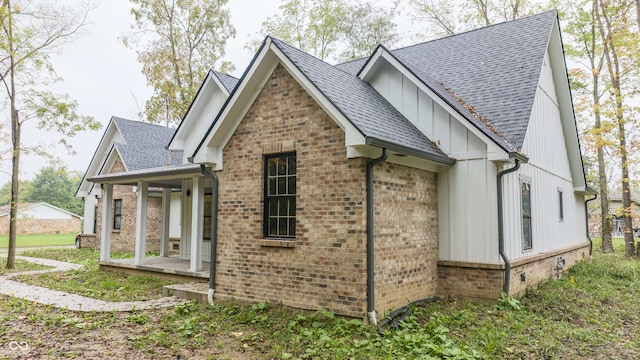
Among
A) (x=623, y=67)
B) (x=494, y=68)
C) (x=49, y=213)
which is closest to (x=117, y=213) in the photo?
(x=494, y=68)

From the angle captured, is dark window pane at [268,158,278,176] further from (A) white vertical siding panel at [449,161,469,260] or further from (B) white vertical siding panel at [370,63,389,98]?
(A) white vertical siding panel at [449,161,469,260]

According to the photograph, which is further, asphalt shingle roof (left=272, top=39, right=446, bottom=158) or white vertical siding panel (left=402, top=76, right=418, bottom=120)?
white vertical siding panel (left=402, top=76, right=418, bottom=120)

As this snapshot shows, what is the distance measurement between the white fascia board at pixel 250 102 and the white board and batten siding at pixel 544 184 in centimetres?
406

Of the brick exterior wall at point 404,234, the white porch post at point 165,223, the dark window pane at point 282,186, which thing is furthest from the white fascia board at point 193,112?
the brick exterior wall at point 404,234

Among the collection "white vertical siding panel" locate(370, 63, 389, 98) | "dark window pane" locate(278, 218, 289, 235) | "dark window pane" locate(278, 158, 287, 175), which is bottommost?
"dark window pane" locate(278, 218, 289, 235)

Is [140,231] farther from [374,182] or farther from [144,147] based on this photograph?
[144,147]

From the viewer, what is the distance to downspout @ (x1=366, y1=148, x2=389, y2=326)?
20.5 feet

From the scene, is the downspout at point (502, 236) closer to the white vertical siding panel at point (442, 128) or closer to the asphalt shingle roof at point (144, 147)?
the white vertical siding panel at point (442, 128)

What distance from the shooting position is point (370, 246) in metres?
6.31

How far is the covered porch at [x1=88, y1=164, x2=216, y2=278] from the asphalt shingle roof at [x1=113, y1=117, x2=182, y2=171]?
13.4 feet

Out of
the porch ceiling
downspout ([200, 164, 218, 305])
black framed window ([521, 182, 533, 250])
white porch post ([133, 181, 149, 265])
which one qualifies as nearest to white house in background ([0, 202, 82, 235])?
the porch ceiling

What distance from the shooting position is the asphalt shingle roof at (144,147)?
18.9 meters

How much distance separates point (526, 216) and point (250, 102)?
6.52 metres

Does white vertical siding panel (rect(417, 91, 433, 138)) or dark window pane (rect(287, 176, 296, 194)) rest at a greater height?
white vertical siding panel (rect(417, 91, 433, 138))
